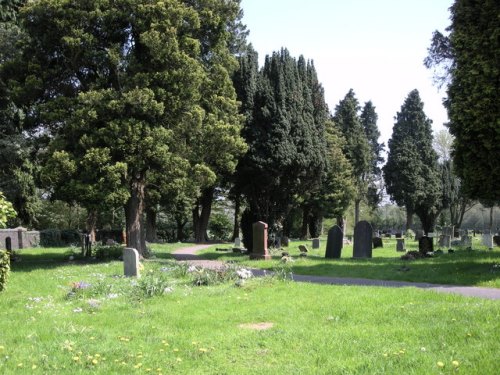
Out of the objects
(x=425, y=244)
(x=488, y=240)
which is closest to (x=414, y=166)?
(x=488, y=240)

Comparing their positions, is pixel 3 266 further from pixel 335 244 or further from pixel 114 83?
pixel 335 244

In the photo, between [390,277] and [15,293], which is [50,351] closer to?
[15,293]

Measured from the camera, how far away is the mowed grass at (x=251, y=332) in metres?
6.10

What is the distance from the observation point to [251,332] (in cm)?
781

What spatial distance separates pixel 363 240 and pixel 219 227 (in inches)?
1394

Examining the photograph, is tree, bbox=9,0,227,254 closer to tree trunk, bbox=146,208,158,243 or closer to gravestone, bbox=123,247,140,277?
gravestone, bbox=123,247,140,277

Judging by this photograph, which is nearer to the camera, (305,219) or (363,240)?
(363,240)

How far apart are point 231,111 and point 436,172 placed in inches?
1393

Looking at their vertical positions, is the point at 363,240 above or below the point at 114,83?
below

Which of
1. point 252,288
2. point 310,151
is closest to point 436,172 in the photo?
point 310,151

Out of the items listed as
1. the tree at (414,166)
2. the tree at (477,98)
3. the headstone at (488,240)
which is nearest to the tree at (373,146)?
the tree at (414,166)

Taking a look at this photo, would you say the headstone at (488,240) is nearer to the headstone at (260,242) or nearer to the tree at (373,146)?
the headstone at (260,242)

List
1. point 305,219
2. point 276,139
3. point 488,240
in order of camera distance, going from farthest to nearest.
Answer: point 305,219
point 276,139
point 488,240

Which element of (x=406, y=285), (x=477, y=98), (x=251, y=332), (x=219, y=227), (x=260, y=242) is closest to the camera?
(x=251, y=332)
